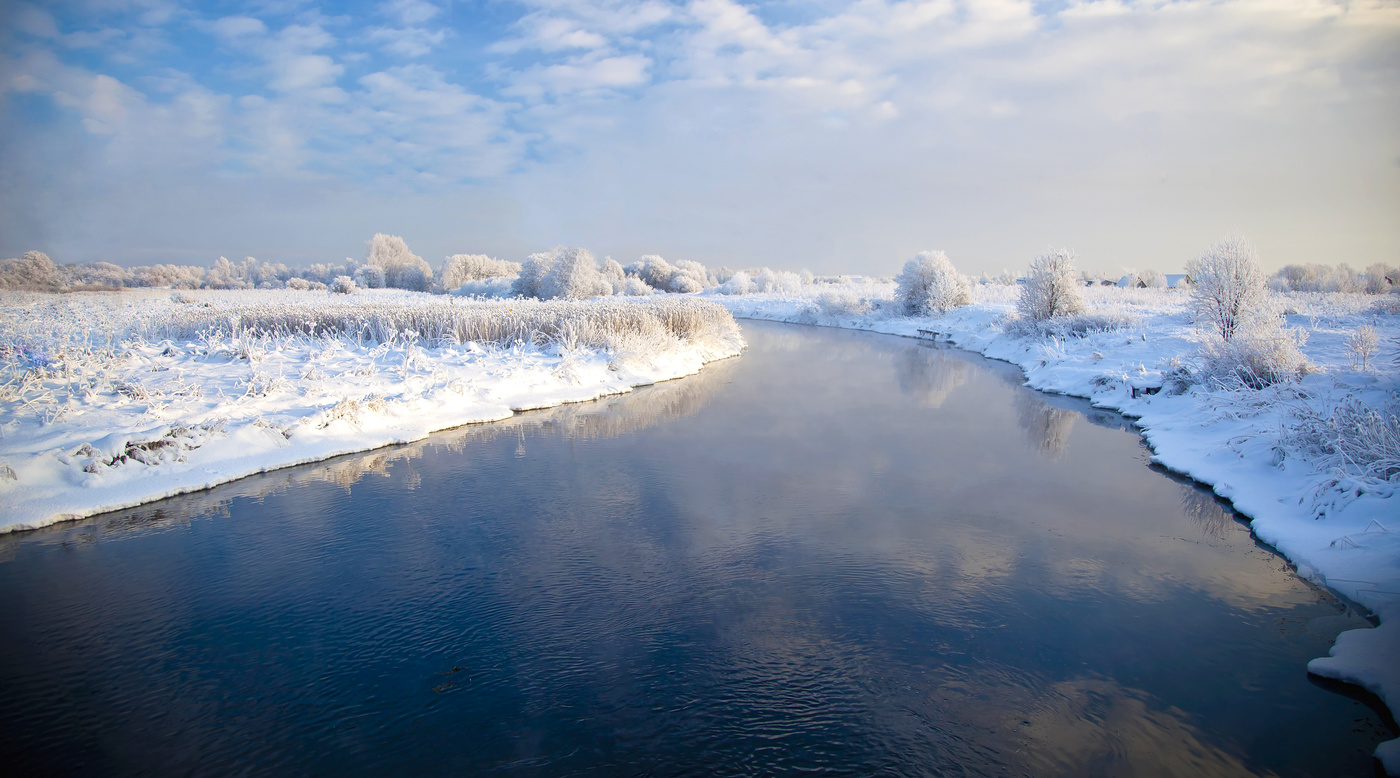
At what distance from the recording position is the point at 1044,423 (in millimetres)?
9641

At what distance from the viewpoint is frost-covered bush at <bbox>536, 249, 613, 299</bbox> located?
29703mm

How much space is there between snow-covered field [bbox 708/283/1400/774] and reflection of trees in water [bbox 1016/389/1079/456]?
1.01 meters

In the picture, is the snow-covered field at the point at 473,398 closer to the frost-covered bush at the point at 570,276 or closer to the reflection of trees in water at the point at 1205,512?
the reflection of trees in water at the point at 1205,512

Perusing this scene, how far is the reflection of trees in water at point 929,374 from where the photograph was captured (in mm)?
11891

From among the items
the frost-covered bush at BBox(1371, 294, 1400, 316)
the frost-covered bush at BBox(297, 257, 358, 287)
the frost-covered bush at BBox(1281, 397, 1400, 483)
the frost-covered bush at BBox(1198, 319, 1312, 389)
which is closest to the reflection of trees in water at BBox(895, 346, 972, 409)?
the frost-covered bush at BBox(1198, 319, 1312, 389)

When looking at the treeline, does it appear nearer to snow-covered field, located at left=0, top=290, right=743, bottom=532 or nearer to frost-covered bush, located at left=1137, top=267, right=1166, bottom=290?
snow-covered field, located at left=0, top=290, right=743, bottom=532

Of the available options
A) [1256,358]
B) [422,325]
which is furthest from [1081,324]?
[422,325]

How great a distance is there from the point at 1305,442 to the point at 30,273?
33.6 meters

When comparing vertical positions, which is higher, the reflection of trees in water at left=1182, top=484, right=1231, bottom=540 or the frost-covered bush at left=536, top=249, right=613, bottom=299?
the frost-covered bush at left=536, top=249, right=613, bottom=299

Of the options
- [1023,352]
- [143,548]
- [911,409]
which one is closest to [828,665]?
[143,548]

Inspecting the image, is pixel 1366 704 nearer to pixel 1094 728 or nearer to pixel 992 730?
pixel 1094 728

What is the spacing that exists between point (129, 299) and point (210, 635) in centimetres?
2259

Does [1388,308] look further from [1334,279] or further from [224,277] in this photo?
[224,277]

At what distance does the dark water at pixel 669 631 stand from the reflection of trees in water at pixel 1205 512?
45 mm
